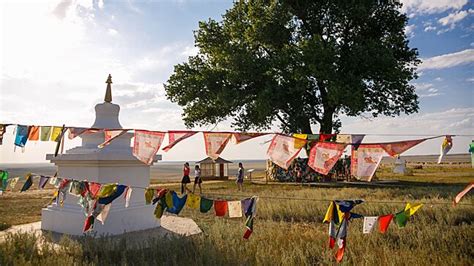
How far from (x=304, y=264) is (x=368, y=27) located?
24.9 meters

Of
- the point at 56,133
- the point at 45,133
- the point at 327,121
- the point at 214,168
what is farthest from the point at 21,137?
the point at 214,168

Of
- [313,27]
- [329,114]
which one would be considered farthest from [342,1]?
[329,114]

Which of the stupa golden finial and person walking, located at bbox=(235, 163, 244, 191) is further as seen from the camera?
person walking, located at bbox=(235, 163, 244, 191)

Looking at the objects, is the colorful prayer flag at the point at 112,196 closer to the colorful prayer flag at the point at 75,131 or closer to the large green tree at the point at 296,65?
the colorful prayer flag at the point at 75,131

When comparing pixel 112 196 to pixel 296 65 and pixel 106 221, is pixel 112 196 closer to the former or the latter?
pixel 106 221

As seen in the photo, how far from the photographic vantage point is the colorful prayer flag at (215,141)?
271 inches

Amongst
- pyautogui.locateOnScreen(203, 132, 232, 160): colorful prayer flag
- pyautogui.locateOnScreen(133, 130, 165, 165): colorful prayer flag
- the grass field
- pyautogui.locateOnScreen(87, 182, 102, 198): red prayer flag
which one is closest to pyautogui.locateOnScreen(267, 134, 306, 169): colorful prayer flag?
the grass field

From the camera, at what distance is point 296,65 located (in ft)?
75.1

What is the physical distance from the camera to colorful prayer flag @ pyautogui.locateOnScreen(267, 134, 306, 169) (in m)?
6.66

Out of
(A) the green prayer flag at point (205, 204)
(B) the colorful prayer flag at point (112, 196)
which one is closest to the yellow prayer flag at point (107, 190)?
(B) the colorful prayer flag at point (112, 196)

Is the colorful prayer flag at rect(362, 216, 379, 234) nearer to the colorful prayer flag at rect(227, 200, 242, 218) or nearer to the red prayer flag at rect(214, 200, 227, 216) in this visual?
the colorful prayer flag at rect(227, 200, 242, 218)

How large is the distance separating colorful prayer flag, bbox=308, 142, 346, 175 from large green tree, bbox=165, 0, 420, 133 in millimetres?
15361

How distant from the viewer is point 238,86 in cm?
2619

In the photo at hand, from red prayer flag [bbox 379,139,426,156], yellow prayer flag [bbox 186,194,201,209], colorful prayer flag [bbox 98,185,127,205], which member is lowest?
yellow prayer flag [bbox 186,194,201,209]
